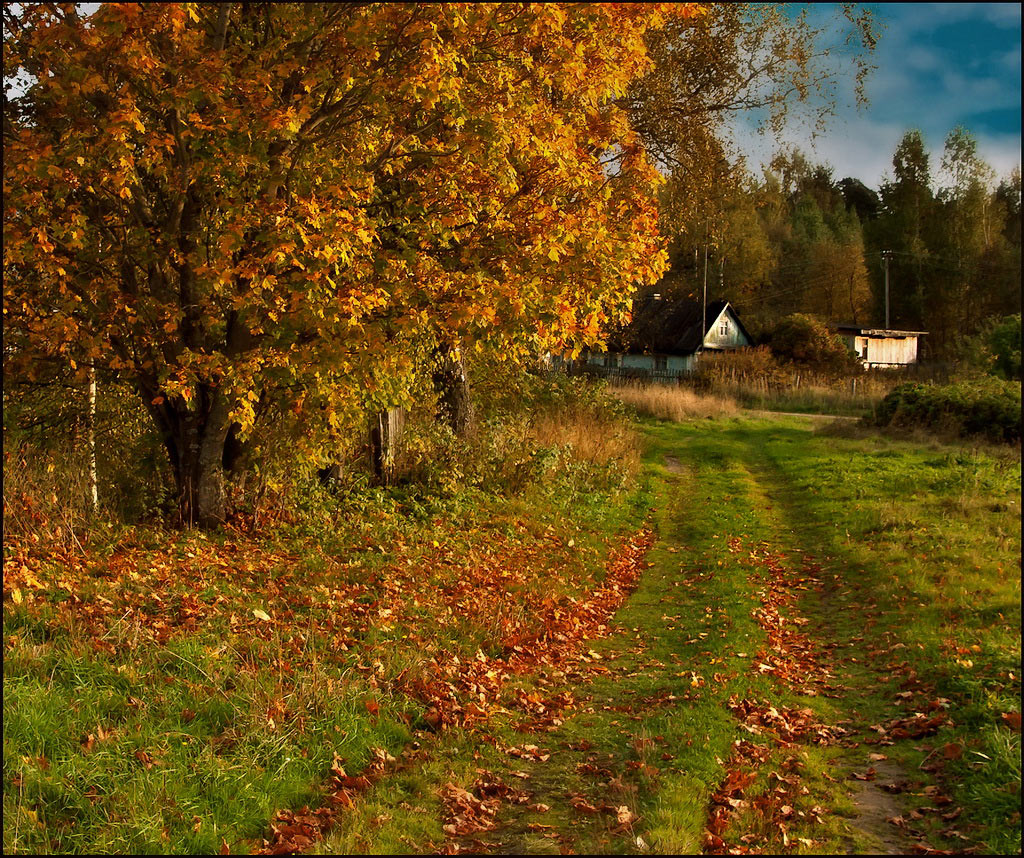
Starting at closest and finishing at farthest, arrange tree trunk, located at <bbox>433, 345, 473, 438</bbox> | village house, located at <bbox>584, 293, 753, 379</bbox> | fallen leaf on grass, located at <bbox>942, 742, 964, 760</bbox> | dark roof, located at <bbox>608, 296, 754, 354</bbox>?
fallen leaf on grass, located at <bbox>942, 742, 964, 760</bbox> → tree trunk, located at <bbox>433, 345, 473, 438</bbox> → village house, located at <bbox>584, 293, 753, 379</bbox> → dark roof, located at <bbox>608, 296, 754, 354</bbox>

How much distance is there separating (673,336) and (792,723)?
52.5m

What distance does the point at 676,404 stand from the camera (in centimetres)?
3025

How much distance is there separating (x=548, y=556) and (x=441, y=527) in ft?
5.52

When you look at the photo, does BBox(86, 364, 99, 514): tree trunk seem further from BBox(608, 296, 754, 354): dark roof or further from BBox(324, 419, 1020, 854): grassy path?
BBox(608, 296, 754, 354): dark roof

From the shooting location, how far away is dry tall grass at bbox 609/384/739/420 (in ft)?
97.3

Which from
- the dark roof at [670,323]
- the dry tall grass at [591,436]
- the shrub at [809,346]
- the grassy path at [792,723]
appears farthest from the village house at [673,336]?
the grassy path at [792,723]

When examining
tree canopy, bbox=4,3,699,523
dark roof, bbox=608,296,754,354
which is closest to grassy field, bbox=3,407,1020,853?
tree canopy, bbox=4,3,699,523

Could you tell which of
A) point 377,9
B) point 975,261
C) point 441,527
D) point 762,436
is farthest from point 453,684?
point 975,261

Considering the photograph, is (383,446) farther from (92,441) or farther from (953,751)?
(953,751)

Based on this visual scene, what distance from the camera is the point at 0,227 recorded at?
7238 mm

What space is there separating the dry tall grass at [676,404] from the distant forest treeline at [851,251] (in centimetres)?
553

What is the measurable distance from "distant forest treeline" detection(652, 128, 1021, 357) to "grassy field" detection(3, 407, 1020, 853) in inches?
541

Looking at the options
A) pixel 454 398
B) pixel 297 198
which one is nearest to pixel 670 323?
pixel 454 398

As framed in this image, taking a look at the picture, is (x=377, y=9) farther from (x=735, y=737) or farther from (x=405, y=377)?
(x=735, y=737)
